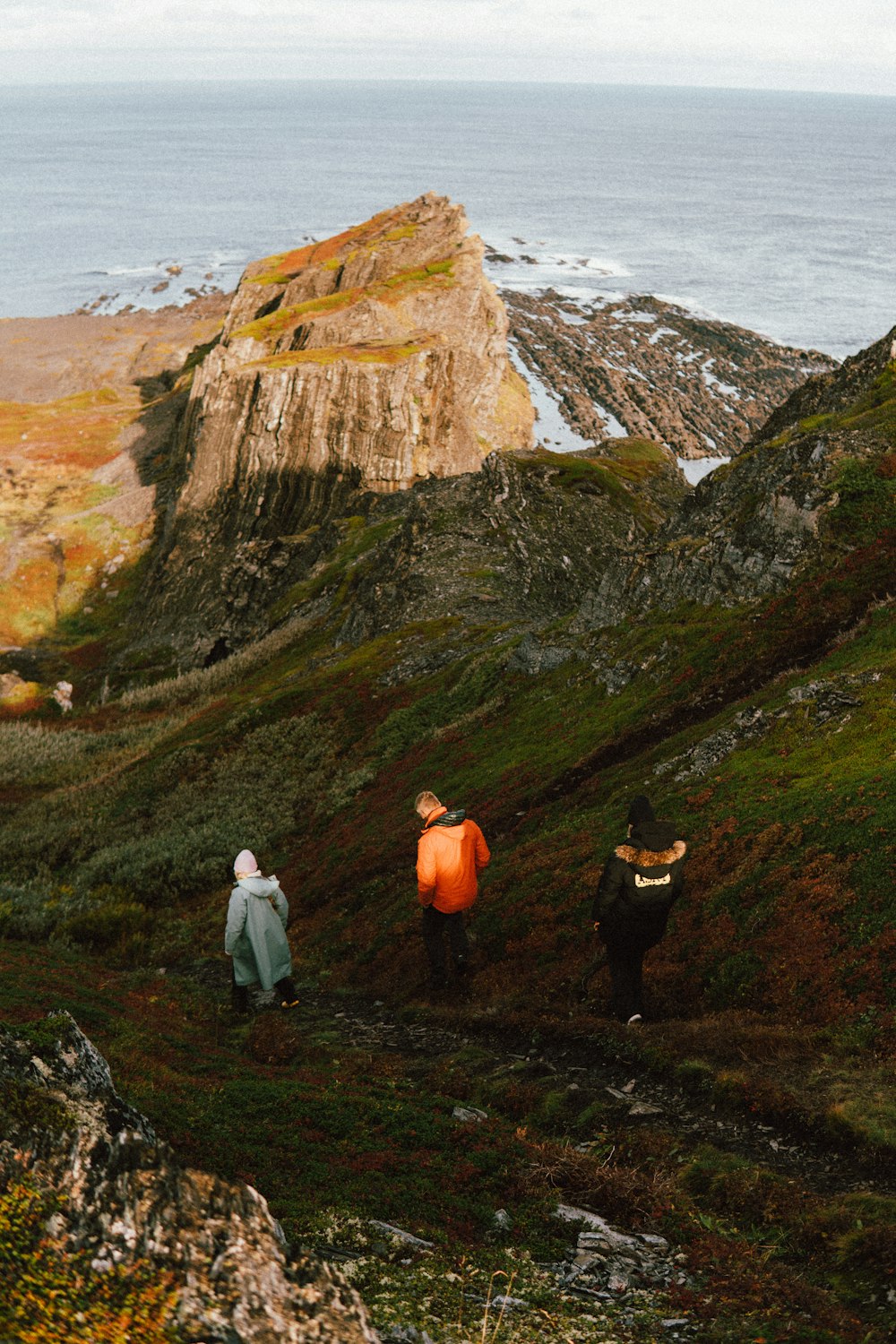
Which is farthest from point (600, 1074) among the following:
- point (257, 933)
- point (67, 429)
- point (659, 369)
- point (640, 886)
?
point (659, 369)

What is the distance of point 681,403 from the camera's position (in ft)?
484

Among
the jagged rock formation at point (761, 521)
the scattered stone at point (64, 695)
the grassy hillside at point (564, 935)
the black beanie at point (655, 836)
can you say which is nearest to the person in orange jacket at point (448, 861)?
the grassy hillside at point (564, 935)

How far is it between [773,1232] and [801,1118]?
→ 1832 mm

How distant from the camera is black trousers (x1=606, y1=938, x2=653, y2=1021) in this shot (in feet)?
39.5

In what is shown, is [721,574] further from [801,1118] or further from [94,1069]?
[94,1069]

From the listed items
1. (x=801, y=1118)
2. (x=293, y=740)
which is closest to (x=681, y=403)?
(x=293, y=740)

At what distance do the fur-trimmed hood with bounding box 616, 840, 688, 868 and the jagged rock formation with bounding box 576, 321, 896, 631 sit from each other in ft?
41.2

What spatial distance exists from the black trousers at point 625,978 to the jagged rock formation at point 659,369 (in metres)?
124

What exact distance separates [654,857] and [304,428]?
7130 centimetres

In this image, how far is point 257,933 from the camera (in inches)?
578

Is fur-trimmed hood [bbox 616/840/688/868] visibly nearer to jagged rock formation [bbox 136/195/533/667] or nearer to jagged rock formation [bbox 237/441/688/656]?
jagged rock formation [bbox 237/441/688/656]

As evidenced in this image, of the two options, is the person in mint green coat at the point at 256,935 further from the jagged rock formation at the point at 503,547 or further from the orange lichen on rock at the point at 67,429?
the orange lichen on rock at the point at 67,429

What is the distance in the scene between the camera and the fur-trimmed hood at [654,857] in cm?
1145

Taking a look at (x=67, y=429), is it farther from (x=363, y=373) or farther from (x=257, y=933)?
(x=257, y=933)
